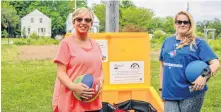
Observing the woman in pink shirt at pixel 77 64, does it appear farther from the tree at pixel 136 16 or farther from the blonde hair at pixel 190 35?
the tree at pixel 136 16

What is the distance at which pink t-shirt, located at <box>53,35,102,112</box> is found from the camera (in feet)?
12.2

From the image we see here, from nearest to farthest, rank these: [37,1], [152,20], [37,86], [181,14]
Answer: [181,14]
[37,86]
[152,20]
[37,1]

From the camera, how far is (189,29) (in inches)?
155

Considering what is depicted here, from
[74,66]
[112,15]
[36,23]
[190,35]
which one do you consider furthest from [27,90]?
[36,23]

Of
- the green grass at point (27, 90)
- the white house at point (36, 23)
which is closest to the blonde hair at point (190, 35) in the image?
the green grass at point (27, 90)

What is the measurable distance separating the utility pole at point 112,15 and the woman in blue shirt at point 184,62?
275 cm

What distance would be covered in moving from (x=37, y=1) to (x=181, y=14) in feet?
177

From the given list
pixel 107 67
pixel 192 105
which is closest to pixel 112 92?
pixel 107 67

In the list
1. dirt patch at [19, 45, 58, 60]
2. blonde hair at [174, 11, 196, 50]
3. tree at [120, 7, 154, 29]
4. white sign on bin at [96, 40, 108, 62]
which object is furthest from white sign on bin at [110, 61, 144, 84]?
tree at [120, 7, 154, 29]

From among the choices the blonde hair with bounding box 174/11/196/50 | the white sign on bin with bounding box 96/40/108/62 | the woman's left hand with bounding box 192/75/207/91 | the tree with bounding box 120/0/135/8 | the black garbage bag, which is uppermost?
the tree with bounding box 120/0/135/8

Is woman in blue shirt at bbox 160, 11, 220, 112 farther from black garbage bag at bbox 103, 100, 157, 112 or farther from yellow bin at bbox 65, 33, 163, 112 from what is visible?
yellow bin at bbox 65, 33, 163, 112

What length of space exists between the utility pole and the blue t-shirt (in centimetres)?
277

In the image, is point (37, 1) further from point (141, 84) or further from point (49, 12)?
point (141, 84)

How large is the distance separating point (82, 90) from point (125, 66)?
2103mm
